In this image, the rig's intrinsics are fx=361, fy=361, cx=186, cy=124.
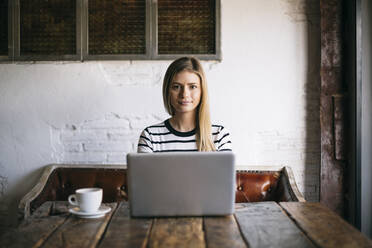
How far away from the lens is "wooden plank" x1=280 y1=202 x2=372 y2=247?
1.05 metres

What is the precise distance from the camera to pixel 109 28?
2.63m

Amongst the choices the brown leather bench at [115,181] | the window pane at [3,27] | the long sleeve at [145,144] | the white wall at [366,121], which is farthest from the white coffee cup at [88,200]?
the white wall at [366,121]

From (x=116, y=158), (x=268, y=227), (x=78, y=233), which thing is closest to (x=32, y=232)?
(x=78, y=233)

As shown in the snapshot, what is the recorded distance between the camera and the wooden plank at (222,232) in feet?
3.43

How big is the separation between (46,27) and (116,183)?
1.25m

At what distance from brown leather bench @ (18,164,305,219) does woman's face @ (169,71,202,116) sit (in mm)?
700

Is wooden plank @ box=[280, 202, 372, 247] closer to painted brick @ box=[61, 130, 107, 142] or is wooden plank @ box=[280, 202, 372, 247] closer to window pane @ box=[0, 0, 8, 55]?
painted brick @ box=[61, 130, 107, 142]

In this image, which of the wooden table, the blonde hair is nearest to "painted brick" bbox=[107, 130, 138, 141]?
the blonde hair

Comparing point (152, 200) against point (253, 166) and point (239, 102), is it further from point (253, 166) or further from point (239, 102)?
point (239, 102)

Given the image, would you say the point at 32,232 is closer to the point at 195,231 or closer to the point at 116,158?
the point at 195,231

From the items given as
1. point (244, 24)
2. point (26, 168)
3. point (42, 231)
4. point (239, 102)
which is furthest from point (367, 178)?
point (26, 168)

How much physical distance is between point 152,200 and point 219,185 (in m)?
0.23

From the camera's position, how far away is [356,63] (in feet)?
7.87

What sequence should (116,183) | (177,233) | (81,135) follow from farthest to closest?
(81,135) < (116,183) < (177,233)
